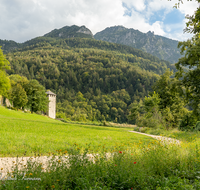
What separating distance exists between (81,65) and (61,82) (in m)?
26.6

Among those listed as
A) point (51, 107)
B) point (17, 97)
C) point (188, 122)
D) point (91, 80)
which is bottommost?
point (51, 107)

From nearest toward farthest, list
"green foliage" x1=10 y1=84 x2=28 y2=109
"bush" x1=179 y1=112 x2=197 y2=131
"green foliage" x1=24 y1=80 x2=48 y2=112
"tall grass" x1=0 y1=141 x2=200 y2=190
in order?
"tall grass" x1=0 y1=141 x2=200 y2=190 → "bush" x1=179 y1=112 x2=197 y2=131 → "green foliage" x1=10 y1=84 x2=28 y2=109 → "green foliage" x1=24 y1=80 x2=48 y2=112

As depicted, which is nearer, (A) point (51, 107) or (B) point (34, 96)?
(B) point (34, 96)

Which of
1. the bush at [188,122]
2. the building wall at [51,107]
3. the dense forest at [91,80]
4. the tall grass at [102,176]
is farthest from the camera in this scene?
the dense forest at [91,80]

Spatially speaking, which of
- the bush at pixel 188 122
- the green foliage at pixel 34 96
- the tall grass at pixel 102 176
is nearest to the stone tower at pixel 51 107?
the green foliage at pixel 34 96

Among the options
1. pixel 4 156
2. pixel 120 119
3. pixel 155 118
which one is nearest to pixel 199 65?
pixel 155 118

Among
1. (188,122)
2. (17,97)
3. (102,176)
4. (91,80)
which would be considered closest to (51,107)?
(17,97)

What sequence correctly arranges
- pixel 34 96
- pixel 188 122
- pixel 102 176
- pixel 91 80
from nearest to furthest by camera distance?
pixel 102 176 → pixel 188 122 → pixel 34 96 → pixel 91 80

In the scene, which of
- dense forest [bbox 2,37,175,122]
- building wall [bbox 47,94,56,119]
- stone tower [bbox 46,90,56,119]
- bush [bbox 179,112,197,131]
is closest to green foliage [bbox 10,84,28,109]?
stone tower [bbox 46,90,56,119]

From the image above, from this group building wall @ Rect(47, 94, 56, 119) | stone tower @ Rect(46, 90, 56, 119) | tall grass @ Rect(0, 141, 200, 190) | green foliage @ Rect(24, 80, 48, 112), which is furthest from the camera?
building wall @ Rect(47, 94, 56, 119)

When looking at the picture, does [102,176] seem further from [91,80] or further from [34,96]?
[91,80]

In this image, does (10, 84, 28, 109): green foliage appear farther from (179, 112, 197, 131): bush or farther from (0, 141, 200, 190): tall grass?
(0, 141, 200, 190): tall grass

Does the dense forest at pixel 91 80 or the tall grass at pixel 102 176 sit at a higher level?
the dense forest at pixel 91 80

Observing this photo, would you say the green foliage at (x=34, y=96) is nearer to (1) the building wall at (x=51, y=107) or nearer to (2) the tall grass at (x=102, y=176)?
(1) the building wall at (x=51, y=107)
